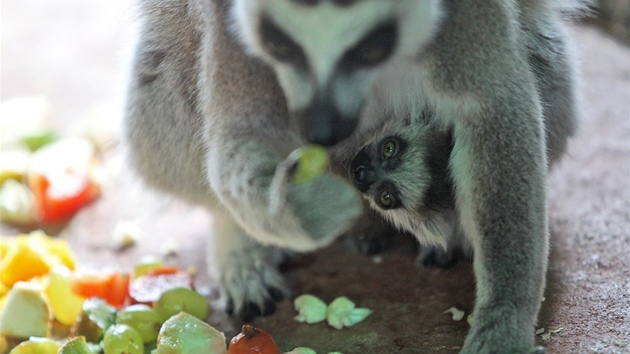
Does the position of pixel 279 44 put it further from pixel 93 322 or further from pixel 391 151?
pixel 93 322

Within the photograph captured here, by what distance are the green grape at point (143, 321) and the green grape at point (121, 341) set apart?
0.41 feet

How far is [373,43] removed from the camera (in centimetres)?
282

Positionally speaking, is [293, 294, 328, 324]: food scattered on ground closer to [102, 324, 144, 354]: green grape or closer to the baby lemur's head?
the baby lemur's head

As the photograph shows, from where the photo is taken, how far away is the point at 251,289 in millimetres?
4180

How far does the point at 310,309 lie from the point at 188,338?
765mm

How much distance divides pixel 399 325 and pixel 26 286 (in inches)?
74.6

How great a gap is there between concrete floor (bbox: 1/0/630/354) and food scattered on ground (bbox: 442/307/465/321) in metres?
0.03

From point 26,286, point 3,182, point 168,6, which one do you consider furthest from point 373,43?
point 3,182

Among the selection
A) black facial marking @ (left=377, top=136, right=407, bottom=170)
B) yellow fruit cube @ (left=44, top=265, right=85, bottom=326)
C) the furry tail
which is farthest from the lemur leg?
the furry tail

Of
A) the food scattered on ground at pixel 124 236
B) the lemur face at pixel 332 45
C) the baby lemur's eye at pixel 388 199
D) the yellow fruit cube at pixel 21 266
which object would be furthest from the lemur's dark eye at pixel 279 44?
the food scattered on ground at pixel 124 236

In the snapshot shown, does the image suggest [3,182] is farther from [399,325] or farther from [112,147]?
[399,325]

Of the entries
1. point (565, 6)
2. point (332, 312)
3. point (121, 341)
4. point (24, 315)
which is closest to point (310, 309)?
point (332, 312)

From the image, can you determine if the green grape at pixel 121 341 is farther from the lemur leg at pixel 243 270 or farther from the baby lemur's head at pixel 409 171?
the baby lemur's head at pixel 409 171

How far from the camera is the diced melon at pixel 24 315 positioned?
3852 mm
